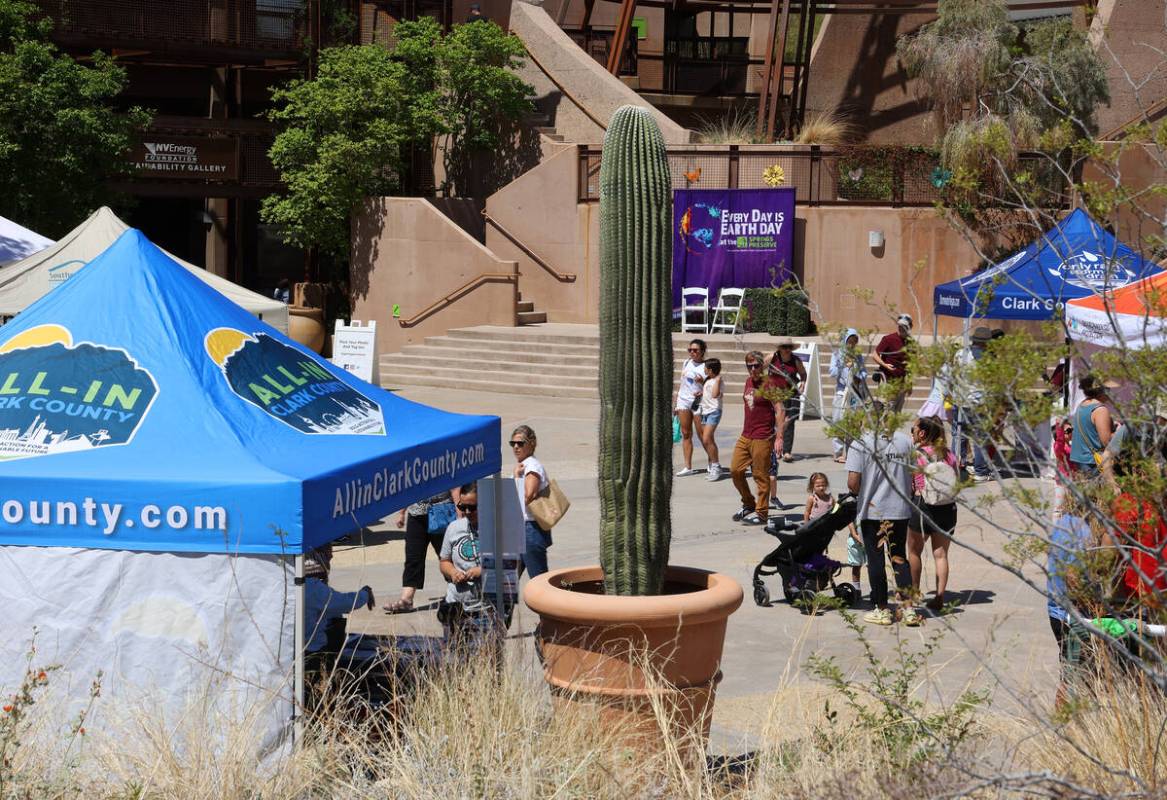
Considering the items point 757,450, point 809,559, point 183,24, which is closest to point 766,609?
point 809,559

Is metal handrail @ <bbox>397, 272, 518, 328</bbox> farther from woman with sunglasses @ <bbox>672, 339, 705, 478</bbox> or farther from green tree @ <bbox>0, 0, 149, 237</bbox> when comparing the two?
woman with sunglasses @ <bbox>672, 339, 705, 478</bbox>

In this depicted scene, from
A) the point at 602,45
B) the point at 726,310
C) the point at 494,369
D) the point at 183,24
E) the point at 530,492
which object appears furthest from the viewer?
the point at 602,45

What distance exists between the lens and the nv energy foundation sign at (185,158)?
2842 centimetres

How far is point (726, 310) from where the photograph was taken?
86.6ft

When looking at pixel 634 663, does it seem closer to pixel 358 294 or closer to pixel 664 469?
pixel 664 469

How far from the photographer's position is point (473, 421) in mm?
8430

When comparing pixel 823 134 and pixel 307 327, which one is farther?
pixel 823 134

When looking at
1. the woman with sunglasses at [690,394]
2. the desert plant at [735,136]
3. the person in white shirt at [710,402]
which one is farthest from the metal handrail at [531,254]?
the person in white shirt at [710,402]

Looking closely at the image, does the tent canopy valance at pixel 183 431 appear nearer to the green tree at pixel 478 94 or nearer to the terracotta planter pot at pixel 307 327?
the terracotta planter pot at pixel 307 327

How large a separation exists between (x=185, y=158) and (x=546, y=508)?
21.3m

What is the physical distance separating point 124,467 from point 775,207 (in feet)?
70.1

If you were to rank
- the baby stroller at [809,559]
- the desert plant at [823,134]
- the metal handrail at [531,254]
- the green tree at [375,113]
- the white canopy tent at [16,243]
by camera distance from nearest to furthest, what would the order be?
the baby stroller at [809,559] < the white canopy tent at [16,243] < the green tree at [375,113] < the desert plant at [823,134] < the metal handrail at [531,254]

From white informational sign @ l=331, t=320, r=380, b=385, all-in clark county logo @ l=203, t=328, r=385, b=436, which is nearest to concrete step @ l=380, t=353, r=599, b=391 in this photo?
white informational sign @ l=331, t=320, r=380, b=385

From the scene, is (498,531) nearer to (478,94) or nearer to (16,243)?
(16,243)
